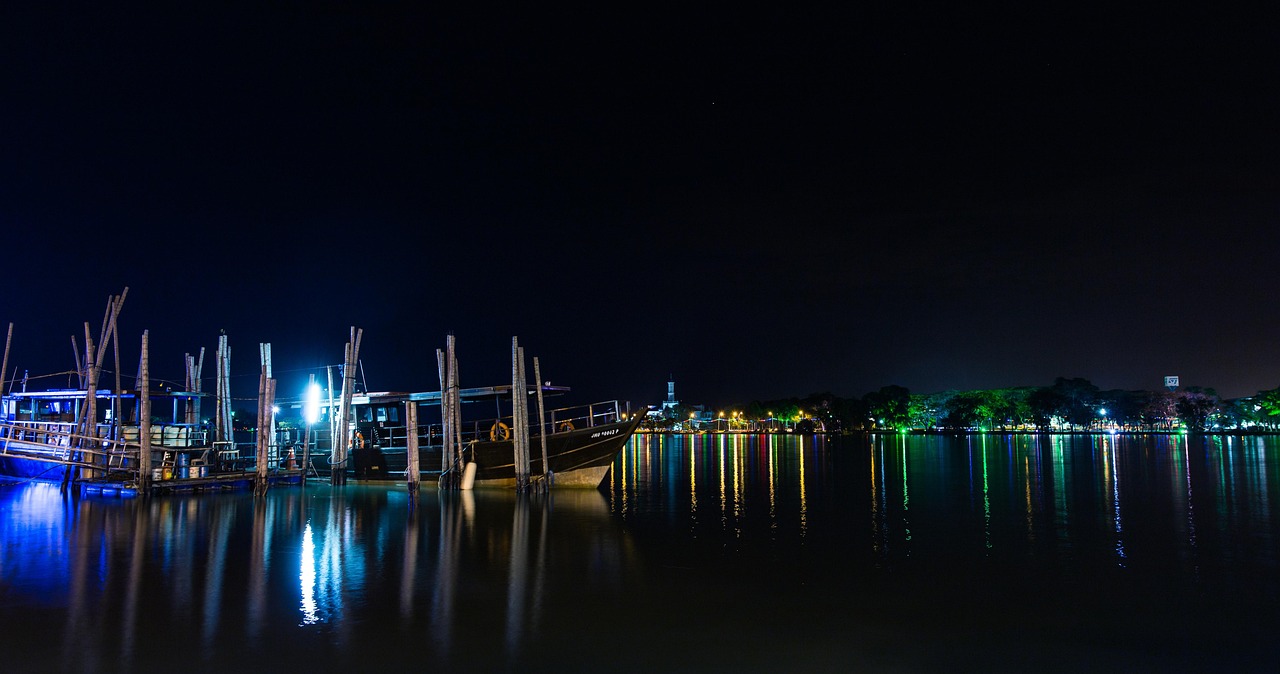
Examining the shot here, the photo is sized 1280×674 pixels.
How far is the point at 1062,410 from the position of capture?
16450 cm

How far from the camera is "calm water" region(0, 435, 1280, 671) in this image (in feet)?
35.0

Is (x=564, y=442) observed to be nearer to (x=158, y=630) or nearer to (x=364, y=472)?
(x=364, y=472)

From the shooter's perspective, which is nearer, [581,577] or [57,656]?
[57,656]

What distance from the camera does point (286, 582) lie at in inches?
573

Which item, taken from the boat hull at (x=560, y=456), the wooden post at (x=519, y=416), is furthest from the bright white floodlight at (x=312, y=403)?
the wooden post at (x=519, y=416)

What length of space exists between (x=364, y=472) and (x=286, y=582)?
65.2 ft

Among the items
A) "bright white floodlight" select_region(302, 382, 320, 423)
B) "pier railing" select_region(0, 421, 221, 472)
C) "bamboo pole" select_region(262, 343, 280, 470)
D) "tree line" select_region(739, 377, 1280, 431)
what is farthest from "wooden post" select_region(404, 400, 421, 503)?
"tree line" select_region(739, 377, 1280, 431)

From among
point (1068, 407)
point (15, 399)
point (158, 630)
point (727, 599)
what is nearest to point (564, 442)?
point (727, 599)

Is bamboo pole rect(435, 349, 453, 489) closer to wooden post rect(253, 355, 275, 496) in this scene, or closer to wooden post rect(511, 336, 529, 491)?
wooden post rect(511, 336, 529, 491)

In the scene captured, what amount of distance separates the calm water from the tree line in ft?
496

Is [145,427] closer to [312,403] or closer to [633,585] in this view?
[312,403]

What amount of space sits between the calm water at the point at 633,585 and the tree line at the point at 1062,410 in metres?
151

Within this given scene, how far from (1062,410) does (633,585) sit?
17233cm

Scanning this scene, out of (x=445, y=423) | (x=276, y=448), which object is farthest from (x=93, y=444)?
(x=445, y=423)
